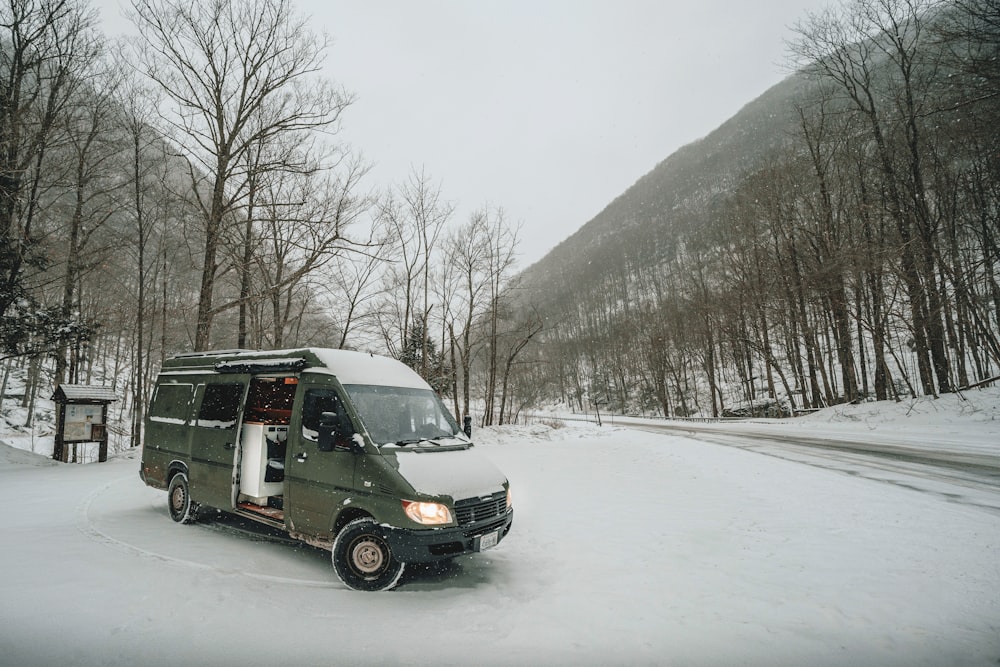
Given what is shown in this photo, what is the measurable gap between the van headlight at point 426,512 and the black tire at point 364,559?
46 centimetres

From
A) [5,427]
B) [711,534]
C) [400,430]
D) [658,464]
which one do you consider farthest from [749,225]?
[5,427]

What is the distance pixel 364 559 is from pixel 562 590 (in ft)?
6.87

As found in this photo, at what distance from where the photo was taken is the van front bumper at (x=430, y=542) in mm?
4184

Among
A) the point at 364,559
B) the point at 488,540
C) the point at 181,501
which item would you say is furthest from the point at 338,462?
the point at 181,501

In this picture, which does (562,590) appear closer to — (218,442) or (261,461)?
(261,461)

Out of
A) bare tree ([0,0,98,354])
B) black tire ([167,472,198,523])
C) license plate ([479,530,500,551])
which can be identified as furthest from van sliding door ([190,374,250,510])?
bare tree ([0,0,98,354])

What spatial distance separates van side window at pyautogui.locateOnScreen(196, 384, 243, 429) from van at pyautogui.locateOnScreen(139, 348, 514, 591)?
0.02 meters

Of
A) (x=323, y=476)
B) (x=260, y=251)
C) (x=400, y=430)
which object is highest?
(x=260, y=251)

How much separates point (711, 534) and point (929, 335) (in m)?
18.9

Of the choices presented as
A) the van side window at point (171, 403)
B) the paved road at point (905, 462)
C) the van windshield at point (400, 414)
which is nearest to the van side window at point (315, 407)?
the van windshield at point (400, 414)

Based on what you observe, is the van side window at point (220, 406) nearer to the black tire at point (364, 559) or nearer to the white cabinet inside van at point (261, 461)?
the white cabinet inside van at point (261, 461)

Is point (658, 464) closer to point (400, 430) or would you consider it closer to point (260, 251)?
point (400, 430)

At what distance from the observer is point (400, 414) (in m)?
5.33

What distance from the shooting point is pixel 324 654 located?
126 inches
